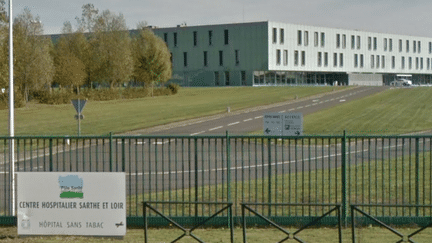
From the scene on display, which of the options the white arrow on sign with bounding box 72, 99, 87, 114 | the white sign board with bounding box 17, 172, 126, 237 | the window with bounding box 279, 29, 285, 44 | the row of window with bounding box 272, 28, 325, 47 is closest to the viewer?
the white sign board with bounding box 17, 172, 126, 237

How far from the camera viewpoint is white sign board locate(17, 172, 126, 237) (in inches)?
435

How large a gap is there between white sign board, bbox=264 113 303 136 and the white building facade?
8045 cm

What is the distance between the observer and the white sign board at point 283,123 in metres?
15.8

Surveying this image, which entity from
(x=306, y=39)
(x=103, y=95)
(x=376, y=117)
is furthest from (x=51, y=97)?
(x=306, y=39)

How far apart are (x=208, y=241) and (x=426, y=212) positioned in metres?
4.70

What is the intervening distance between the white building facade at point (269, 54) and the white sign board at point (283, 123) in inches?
3167

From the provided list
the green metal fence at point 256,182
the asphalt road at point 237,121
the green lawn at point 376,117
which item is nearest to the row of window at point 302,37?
the green lawn at point 376,117

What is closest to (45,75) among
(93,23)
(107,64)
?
(107,64)

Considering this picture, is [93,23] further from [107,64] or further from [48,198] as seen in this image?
[48,198]

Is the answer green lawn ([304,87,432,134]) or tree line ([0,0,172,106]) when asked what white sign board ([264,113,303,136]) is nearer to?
green lawn ([304,87,432,134])

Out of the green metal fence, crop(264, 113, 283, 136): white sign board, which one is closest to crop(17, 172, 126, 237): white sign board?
the green metal fence

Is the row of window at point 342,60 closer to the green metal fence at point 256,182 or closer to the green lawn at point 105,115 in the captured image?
the green lawn at point 105,115

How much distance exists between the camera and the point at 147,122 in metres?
41.1

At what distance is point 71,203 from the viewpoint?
11195 mm
